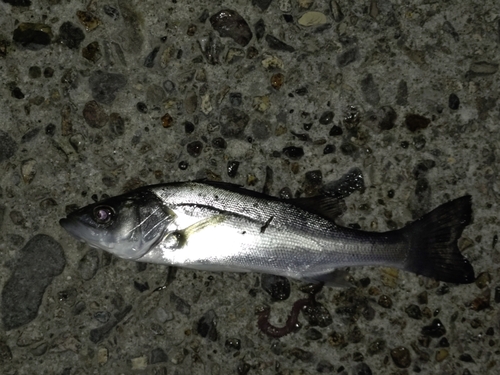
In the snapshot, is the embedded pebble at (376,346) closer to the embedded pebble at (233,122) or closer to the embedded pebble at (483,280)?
the embedded pebble at (483,280)

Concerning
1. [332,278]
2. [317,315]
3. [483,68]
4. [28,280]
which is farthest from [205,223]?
[483,68]

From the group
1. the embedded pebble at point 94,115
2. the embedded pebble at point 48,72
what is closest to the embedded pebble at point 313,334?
the embedded pebble at point 94,115

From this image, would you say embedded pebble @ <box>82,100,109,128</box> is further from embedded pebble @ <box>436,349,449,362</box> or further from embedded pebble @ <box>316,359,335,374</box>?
embedded pebble @ <box>436,349,449,362</box>

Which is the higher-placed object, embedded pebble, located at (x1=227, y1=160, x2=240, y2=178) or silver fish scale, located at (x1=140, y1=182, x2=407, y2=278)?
embedded pebble, located at (x1=227, y1=160, x2=240, y2=178)

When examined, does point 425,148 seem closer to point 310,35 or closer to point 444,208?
point 444,208

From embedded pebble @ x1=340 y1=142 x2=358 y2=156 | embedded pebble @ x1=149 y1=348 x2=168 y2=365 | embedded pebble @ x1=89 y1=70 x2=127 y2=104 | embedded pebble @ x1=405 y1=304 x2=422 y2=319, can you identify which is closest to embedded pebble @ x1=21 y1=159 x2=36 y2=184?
embedded pebble @ x1=89 y1=70 x2=127 y2=104

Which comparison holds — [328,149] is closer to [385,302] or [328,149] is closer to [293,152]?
[293,152]

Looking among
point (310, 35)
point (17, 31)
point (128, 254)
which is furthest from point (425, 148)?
point (17, 31)
